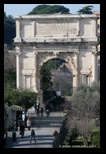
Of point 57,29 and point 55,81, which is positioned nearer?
point 57,29

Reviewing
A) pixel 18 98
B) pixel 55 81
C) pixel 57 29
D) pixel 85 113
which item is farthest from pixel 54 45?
pixel 55 81

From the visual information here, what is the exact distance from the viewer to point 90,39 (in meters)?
44.1

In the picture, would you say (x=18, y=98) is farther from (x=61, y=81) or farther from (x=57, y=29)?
(x=61, y=81)

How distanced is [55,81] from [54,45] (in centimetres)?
2345

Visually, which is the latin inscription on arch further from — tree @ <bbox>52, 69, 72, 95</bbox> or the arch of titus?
tree @ <bbox>52, 69, 72, 95</bbox>

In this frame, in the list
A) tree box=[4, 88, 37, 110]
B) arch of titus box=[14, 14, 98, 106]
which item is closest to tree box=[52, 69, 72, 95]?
arch of titus box=[14, 14, 98, 106]

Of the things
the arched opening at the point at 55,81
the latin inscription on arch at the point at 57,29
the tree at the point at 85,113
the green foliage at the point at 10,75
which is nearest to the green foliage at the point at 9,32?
the arched opening at the point at 55,81

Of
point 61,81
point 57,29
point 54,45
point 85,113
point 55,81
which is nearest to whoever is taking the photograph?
point 85,113

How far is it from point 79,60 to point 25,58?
370 cm

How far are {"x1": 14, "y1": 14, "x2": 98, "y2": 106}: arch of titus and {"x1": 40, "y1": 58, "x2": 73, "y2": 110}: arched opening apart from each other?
2.71 feet

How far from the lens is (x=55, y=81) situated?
67062mm
